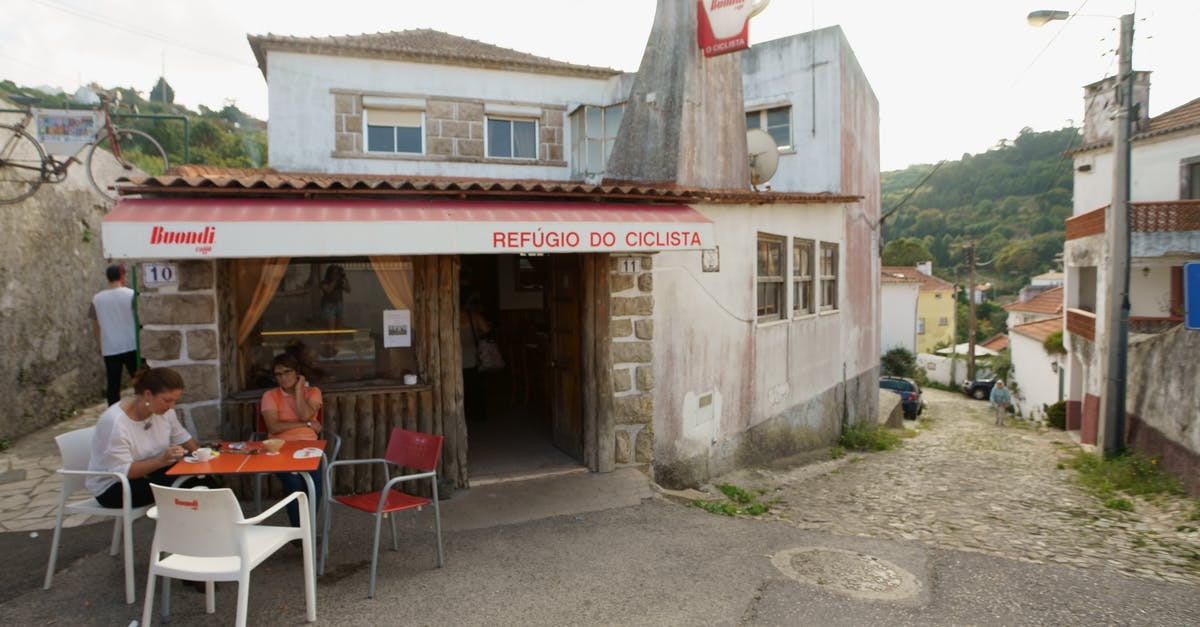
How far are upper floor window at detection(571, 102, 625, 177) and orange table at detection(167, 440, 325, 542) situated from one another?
13.1 m

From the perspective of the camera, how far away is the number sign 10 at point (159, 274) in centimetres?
550

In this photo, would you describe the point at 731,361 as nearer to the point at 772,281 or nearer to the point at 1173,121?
the point at 772,281

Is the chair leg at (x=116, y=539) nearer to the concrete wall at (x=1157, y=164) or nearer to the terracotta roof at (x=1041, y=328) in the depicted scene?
the concrete wall at (x=1157, y=164)

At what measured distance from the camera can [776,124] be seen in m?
16.7

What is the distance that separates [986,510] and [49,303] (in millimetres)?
12081

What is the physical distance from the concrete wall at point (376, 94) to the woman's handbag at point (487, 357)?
314 inches

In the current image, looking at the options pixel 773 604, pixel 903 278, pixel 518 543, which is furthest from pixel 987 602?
pixel 903 278

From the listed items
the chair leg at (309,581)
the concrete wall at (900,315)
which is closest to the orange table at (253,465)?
the chair leg at (309,581)

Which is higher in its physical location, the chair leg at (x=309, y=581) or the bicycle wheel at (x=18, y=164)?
the bicycle wheel at (x=18, y=164)

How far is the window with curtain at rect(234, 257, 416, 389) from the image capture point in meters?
5.97

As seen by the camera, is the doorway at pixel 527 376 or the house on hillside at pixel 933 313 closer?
the doorway at pixel 527 376

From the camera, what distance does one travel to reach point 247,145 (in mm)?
34812

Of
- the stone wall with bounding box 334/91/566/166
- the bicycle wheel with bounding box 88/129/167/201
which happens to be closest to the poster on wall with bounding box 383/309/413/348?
the bicycle wheel with bounding box 88/129/167/201

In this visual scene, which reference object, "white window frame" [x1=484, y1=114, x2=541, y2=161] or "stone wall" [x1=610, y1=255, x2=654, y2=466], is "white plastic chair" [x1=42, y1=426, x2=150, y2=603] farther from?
"white window frame" [x1=484, y1=114, x2=541, y2=161]
